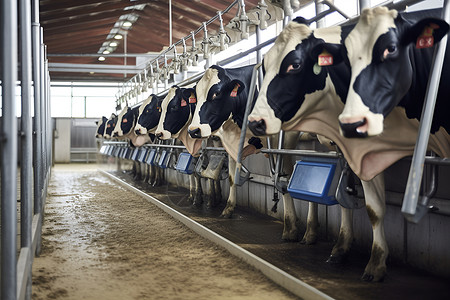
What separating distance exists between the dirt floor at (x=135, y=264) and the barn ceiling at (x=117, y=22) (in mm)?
4692

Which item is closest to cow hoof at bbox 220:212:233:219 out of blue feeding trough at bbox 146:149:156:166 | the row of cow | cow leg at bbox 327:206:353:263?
the row of cow

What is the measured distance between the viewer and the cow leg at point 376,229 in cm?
285

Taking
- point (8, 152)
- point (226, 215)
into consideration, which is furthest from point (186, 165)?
point (8, 152)

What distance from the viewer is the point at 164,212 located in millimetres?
6113

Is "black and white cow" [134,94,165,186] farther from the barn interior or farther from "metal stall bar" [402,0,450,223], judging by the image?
"metal stall bar" [402,0,450,223]

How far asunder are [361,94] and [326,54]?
448 millimetres

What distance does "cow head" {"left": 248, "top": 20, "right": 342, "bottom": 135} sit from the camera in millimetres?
3104

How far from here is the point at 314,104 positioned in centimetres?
317

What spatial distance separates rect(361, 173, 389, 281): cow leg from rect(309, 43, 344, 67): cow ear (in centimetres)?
74

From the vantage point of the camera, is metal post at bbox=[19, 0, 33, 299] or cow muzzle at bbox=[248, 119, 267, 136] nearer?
metal post at bbox=[19, 0, 33, 299]

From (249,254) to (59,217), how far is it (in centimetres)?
310

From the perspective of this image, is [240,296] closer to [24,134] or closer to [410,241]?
[410,241]

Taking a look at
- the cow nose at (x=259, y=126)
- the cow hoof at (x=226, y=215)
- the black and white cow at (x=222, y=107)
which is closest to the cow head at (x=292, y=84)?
the cow nose at (x=259, y=126)

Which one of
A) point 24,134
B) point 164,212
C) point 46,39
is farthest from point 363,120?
point 46,39
